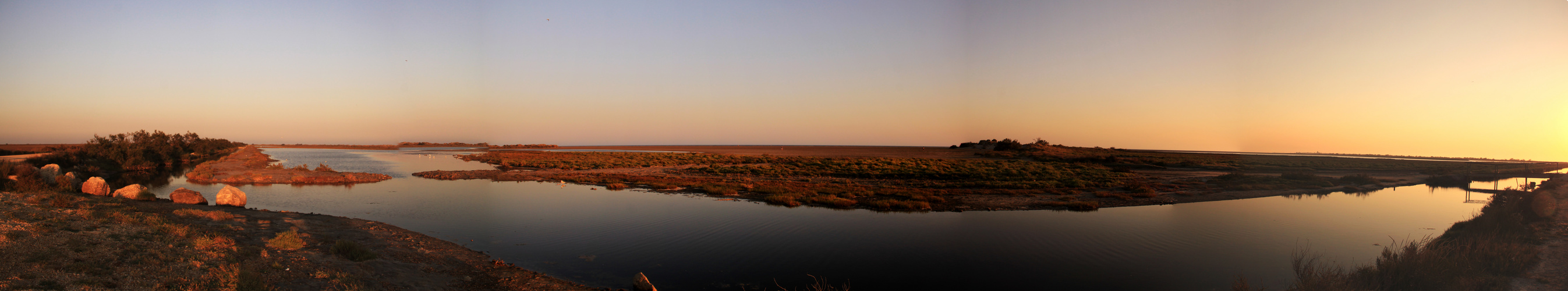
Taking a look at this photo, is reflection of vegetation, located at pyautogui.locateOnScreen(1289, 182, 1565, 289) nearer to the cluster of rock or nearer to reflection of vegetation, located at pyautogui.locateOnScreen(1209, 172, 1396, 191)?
reflection of vegetation, located at pyautogui.locateOnScreen(1209, 172, 1396, 191)

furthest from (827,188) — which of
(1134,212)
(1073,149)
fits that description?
(1073,149)

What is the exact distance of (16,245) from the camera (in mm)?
6125

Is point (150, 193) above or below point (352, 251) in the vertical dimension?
above

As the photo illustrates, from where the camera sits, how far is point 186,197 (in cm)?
1406

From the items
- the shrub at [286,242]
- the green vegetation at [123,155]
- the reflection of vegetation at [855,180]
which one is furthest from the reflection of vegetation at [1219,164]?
the green vegetation at [123,155]

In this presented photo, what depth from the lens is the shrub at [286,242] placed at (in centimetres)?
792

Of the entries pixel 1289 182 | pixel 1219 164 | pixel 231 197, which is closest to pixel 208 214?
pixel 231 197

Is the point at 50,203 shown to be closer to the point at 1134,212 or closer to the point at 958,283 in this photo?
the point at 958,283

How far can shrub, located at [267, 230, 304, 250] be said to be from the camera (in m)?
7.92

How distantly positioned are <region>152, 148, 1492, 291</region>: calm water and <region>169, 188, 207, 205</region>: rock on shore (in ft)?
5.20

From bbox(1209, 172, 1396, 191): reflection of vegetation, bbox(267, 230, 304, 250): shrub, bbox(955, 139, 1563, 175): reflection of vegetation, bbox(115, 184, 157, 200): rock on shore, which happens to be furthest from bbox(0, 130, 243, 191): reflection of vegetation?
bbox(955, 139, 1563, 175): reflection of vegetation

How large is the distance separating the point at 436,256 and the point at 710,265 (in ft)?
15.1

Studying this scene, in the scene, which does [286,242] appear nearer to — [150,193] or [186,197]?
[186,197]

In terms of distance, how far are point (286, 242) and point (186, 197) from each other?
10.2m
